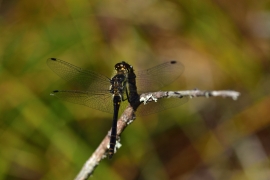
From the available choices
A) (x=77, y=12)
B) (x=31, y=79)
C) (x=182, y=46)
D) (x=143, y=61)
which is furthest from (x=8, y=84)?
(x=182, y=46)

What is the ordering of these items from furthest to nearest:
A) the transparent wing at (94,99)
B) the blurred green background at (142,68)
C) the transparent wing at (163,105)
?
the blurred green background at (142,68), the transparent wing at (94,99), the transparent wing at (163,105)

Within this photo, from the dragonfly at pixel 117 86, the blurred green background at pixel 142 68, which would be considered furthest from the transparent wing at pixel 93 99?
the blurred green background at pixel 142 68

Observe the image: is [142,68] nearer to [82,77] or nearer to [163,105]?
[82,77]

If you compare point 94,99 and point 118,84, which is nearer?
point 118,84

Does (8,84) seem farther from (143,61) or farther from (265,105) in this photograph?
(265,105)

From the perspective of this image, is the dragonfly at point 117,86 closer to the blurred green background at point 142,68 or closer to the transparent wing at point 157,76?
the transparent wing at point 157,76

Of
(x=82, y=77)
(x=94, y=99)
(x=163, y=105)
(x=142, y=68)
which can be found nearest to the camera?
(x=163, y=105)

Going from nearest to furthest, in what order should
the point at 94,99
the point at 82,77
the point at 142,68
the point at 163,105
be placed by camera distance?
the point at 163,105
the point at 94,99
the point at 82,77
the point at 142,68

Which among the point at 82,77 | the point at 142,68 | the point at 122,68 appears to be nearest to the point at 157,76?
the point at 122,68
